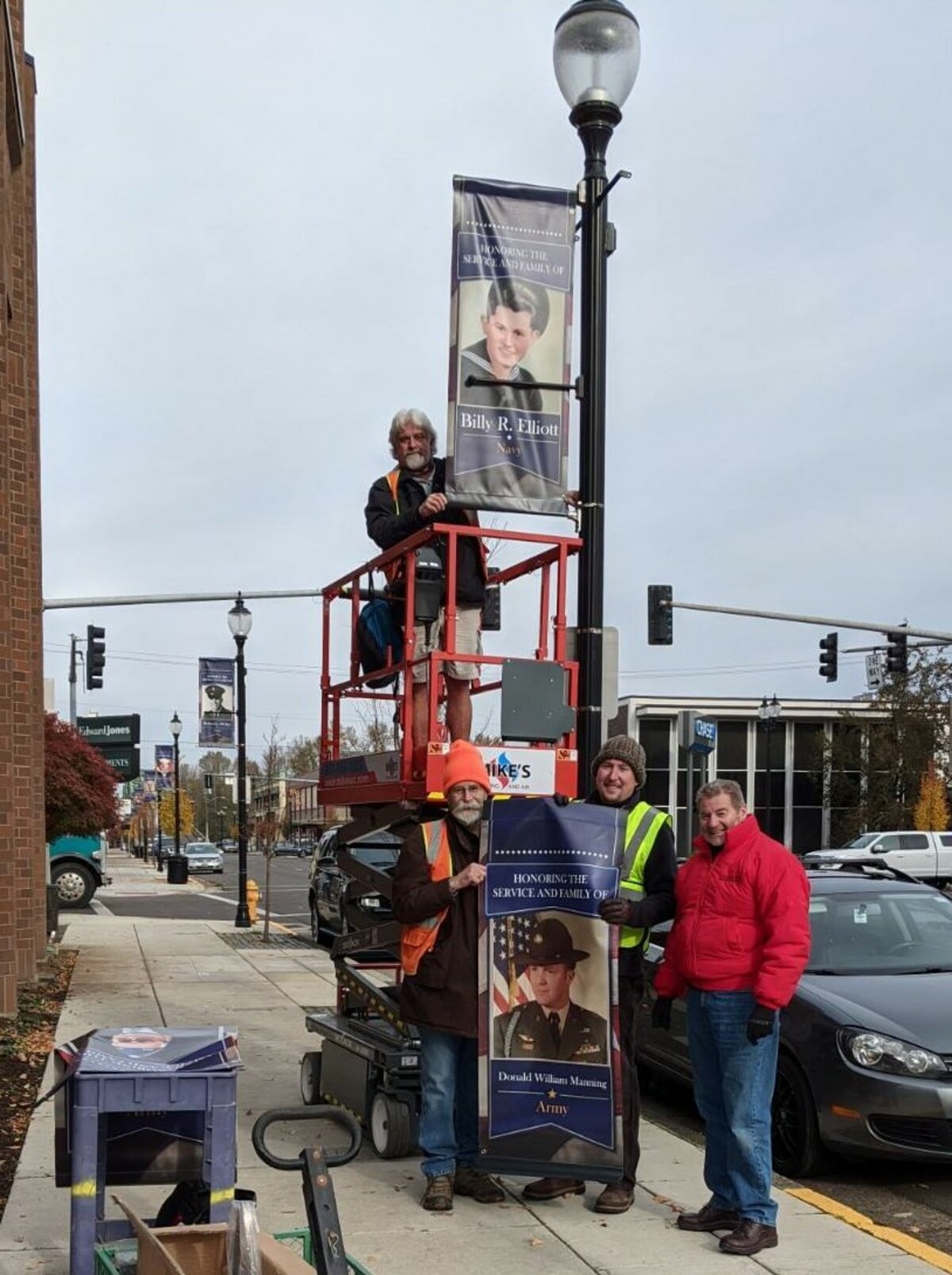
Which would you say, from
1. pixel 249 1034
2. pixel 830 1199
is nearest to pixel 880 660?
pixel 249 1034

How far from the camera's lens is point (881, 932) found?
7965mm

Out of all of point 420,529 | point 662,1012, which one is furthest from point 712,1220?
point 420,529

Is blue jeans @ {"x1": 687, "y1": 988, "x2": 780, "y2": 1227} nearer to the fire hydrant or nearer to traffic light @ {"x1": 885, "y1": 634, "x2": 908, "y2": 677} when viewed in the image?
the fire hydrant

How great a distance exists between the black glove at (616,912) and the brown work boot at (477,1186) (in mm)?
1304

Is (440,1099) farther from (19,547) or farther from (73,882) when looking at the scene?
(73,882)

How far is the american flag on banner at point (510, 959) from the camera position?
18.5ft

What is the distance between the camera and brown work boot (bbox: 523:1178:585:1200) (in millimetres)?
5926

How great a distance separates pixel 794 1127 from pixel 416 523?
3.63 meters

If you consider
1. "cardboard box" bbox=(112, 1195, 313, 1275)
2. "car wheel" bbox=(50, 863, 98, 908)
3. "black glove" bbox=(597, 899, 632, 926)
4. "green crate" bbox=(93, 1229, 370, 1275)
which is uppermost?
"black glove" bbox=(597, 899, 632, 926)

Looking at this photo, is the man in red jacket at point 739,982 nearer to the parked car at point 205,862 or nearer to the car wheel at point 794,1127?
the car wheel at point 794,1127

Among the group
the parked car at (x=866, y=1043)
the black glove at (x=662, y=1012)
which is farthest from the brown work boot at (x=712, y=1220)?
the parked car at (x=866, y=1043)

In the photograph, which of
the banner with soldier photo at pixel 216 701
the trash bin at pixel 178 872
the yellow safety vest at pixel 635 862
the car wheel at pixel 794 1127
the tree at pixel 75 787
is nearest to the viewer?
the yellow safety vest at pixel 635 862

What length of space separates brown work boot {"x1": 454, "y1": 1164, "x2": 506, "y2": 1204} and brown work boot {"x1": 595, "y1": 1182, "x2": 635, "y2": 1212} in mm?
443

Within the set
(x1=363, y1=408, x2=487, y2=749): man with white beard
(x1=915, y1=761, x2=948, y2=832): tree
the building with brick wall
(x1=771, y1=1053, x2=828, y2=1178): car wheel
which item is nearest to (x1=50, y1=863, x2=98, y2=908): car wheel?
the building with brick wall
